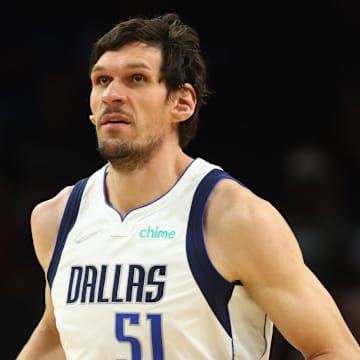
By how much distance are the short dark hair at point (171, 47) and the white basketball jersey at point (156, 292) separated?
337 millimetres

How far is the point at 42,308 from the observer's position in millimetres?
6754

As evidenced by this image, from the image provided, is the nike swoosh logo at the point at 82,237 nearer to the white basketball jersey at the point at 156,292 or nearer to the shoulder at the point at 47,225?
the white basketball jersey at the point at 156,292

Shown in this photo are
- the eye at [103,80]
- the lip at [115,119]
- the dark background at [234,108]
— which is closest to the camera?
the lip at [115,119]

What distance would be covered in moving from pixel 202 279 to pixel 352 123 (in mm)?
4076

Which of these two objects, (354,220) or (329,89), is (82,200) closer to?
(354,220)

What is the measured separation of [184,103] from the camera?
4125 millimetres

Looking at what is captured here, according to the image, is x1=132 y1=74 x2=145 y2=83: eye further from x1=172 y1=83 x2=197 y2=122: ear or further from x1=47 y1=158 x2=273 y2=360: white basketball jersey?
x1=47 y1=158 x2=273 y2=360: white basketball jersey

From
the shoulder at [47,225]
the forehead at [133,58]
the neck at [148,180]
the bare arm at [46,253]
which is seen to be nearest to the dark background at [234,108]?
the bare arm at [46,253]

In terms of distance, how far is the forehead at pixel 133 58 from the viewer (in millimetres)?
3947

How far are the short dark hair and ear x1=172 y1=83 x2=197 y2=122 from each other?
0.03m

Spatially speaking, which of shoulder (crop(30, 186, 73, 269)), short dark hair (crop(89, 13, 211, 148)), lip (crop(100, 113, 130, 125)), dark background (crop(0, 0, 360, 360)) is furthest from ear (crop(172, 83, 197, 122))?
dark background (crop(0, 0, 360, 360))

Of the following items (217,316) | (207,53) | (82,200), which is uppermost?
(207,53)

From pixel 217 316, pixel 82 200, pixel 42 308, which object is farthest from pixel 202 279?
pixel 42 308

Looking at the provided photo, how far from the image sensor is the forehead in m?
3.95
